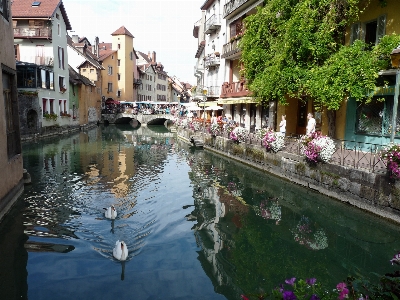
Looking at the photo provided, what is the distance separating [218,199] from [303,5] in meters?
9.87

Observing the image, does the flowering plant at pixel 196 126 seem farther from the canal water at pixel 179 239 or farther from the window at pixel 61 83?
the window at pixel 61 83

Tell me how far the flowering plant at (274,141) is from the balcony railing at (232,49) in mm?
12888

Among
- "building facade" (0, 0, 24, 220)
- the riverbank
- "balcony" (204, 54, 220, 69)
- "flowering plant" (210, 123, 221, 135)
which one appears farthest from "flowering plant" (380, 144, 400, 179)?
the riverbank

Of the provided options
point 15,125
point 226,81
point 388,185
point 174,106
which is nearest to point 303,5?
point 388,185

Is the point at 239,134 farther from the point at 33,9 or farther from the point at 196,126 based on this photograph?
the point at 33,9

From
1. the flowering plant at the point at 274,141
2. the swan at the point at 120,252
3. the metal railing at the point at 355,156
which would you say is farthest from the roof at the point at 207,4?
the swan at the point at 120,252

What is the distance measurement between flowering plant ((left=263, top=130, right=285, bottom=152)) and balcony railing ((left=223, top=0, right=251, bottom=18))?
14.4 m

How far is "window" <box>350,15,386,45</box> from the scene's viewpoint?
49.0 ft

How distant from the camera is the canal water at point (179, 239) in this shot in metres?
7.23

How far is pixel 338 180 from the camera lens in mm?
12648

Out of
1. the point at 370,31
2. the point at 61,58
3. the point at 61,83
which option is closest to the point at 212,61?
the point at 61,58

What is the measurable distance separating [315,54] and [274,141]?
4652mm

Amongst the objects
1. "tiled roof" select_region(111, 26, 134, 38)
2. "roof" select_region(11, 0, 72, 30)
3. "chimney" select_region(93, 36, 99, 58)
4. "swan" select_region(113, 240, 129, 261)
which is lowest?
"swan" select_region(113, 240, 129, 261)

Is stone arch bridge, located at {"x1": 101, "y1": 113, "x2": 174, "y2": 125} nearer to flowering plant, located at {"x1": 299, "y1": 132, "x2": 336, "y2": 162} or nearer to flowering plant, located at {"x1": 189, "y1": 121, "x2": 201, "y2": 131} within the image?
flowering plant, located at {"x1": 189, "y1": 121, "x2": 201, "y2": 131}
